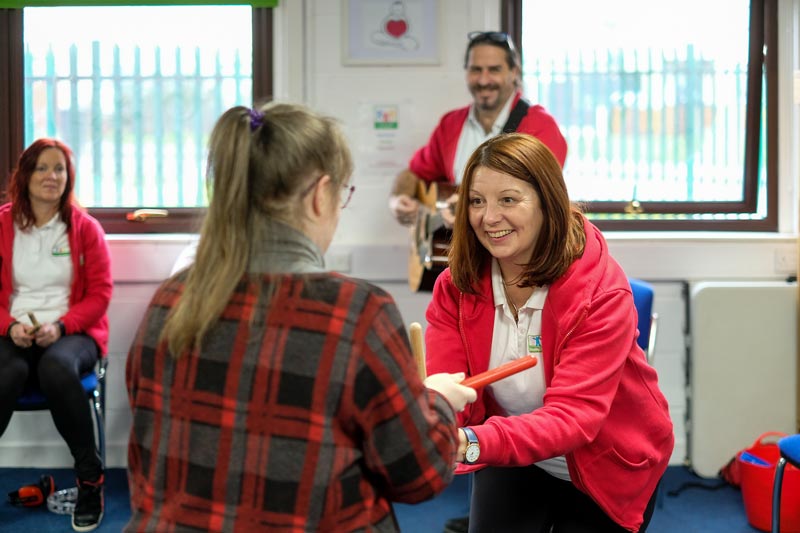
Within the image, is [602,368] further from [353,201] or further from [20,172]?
[20,172]

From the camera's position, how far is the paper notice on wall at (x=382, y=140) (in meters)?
3.81

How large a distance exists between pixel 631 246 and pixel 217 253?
2.86m

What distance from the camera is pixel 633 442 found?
171 centimetres

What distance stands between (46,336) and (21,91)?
126 centimetres

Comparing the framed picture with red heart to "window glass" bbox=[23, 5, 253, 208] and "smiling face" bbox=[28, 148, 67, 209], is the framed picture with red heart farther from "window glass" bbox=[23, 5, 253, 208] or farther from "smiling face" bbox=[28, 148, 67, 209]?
"smiling face" bbox=[28, 148, 67, 209]

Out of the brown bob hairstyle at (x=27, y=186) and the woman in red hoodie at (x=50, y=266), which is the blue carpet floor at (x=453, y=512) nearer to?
the woman in red hoodie at (x=50, y=266)

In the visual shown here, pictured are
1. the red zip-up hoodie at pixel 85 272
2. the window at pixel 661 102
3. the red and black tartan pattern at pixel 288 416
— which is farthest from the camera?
the window at pixel 661 102

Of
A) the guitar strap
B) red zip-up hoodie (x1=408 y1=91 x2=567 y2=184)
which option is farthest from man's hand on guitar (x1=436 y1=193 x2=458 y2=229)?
the guitar strap

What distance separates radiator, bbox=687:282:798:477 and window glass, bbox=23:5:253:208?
2.17 m

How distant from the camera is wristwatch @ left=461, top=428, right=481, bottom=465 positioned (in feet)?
5.00

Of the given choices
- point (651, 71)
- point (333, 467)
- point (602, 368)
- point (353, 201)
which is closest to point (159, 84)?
point (353, 201)

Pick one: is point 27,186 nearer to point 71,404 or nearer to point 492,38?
point 71,404

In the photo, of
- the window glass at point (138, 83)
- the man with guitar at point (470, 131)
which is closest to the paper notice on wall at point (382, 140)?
the man with guitar at point (470, 131)

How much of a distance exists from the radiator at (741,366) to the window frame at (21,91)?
2.05 meters
